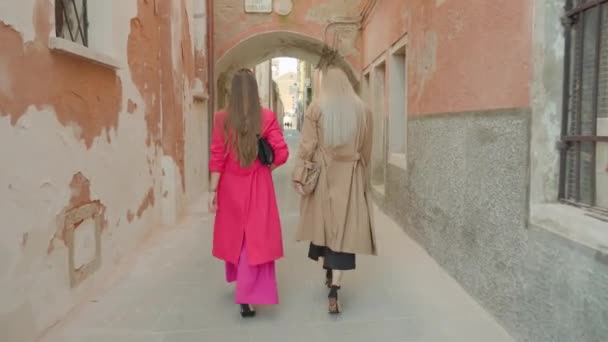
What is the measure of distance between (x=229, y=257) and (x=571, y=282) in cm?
195

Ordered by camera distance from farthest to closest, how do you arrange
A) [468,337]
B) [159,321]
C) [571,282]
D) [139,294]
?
[139,294] < [159,321] < [468,337] < [571,282]

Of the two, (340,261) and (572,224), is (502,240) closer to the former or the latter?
(572,224)

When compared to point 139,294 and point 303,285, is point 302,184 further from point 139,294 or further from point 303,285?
point 139,294

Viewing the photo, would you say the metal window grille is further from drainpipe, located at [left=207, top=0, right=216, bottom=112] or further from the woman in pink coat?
drainpipe, located at [left=207, top=0, right=216, bottom=112]

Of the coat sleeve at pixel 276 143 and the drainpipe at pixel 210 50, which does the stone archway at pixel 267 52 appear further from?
→ the coat sleeve at pixel 276 143

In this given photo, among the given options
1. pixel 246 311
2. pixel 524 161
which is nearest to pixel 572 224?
pixel 524 161

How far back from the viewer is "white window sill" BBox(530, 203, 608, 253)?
7.06 feet

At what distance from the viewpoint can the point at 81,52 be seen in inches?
130

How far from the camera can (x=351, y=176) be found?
3455mm

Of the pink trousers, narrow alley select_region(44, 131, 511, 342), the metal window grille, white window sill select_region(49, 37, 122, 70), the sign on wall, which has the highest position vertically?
the sign on wall

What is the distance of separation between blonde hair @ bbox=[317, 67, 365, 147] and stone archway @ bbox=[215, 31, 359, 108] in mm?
5601

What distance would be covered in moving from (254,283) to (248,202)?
1.72 feet

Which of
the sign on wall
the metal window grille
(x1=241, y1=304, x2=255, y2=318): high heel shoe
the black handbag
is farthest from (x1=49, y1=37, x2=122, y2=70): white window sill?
the sign on wall

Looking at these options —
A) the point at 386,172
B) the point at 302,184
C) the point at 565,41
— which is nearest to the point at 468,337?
the point at 302,184
